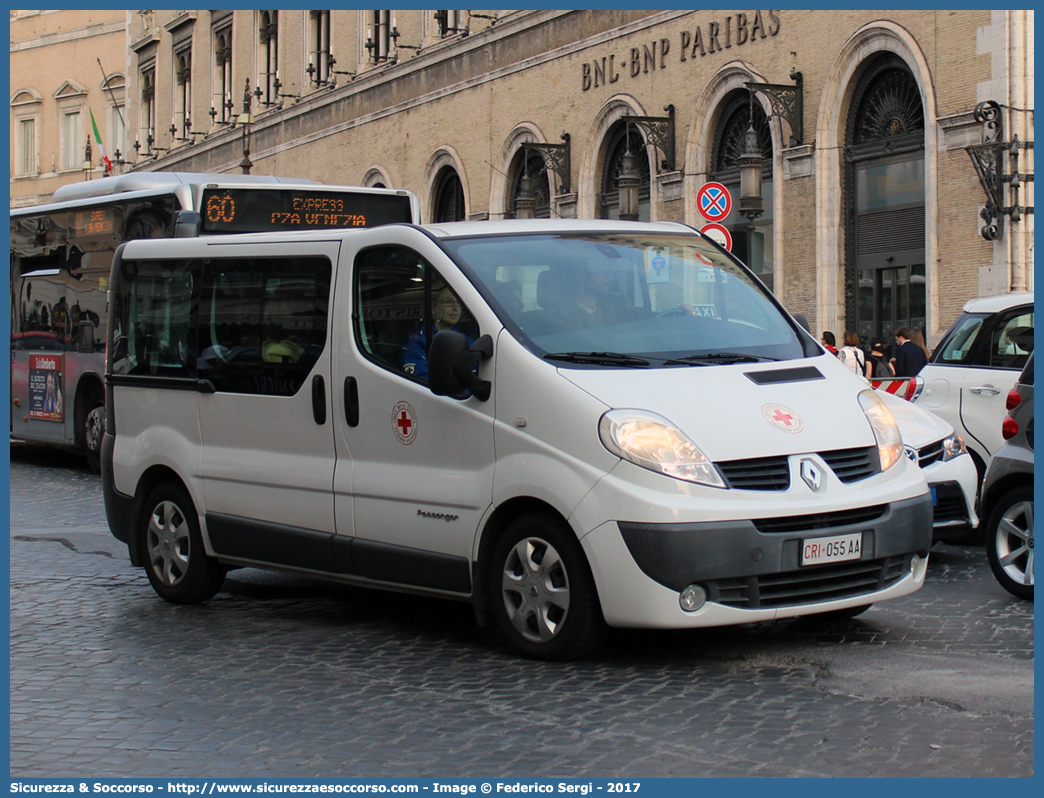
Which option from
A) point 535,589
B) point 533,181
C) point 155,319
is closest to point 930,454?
point 535,589

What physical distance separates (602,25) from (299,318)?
2350cm

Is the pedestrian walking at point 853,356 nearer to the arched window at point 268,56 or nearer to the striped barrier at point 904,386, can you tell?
the striped barrier at point 904,386

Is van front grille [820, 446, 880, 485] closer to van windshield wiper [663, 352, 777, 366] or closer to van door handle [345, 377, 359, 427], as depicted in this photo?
van windshield wiper [663, 352, 777, 366]

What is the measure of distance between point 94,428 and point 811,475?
12.2 metres

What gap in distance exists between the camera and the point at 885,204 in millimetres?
23500

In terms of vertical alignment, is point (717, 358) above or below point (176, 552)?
above

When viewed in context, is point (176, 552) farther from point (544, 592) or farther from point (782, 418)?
point (782, 418)

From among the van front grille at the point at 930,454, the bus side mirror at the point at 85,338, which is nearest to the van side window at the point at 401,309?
the van front grille at the point at 930,454

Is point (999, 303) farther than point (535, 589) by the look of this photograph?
Yes

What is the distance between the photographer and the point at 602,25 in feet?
98.7

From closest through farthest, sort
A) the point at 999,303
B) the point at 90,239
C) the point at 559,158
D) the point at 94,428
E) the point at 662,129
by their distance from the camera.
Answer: the point at 999,303 → the point at 90,239 → the point at 94,428 → the point at 662,129 → the point at 559,158

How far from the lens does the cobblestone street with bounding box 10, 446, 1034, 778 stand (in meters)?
5.02

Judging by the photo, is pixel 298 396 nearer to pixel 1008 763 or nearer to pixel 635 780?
pixel 635 780

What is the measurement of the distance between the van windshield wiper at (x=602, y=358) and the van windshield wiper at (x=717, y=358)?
0.13 metres
